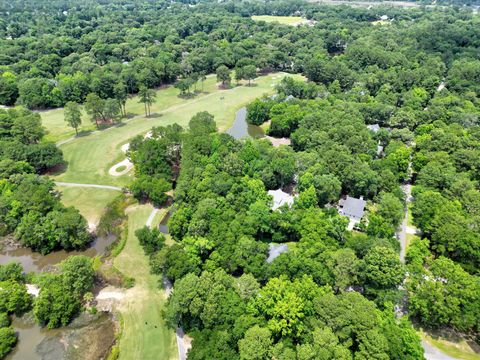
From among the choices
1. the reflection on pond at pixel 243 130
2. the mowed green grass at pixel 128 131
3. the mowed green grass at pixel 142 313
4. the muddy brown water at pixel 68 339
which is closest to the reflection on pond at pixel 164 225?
the mowed green grass at pixel 142 313

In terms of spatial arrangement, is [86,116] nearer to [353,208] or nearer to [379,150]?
[353,208]

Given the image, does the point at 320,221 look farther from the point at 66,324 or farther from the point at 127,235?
the point at 66,324

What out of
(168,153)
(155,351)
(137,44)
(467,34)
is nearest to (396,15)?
(467,34)

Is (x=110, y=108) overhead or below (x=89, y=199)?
overhead

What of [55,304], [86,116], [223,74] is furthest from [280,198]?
[223,74]

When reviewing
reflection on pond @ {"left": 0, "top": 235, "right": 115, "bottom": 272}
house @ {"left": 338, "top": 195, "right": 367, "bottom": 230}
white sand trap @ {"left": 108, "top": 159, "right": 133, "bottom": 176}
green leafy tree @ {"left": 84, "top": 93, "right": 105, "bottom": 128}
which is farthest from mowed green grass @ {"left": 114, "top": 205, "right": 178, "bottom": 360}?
green leafy tree @ {"left": 84, "top": 93, "right": 105, "bottom": 128}

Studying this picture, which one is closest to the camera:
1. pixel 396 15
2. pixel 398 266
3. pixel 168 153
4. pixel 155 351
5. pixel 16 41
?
pixel 155 351
